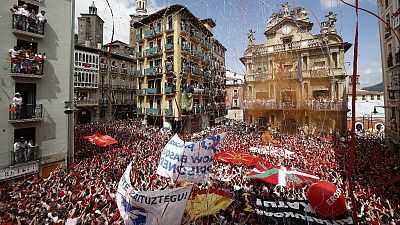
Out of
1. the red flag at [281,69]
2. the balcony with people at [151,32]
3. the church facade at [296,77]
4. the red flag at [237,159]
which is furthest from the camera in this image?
the balcony with people at [151,32]

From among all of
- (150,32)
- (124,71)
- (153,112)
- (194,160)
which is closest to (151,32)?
(150,32)

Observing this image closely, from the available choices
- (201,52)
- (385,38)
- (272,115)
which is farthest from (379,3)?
(201,52)

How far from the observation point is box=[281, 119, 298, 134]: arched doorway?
30.5 m

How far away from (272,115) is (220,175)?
2108 cm

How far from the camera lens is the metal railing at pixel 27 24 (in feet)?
42.7

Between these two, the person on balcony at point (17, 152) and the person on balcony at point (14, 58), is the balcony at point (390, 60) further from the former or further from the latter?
the person on balcony at point (17, 152)

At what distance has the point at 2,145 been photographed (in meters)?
12.7

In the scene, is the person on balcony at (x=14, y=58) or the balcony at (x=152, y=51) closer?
the person on balcony at (x=14, y=58)

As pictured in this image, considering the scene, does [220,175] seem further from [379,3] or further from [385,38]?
[379,3]

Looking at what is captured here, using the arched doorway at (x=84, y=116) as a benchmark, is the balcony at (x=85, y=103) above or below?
above

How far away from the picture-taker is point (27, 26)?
44.1 feet

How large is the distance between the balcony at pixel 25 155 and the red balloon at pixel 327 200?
1563 cm

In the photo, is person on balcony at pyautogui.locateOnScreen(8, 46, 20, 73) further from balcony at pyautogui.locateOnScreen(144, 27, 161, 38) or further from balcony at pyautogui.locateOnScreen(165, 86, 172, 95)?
balcony at pyautogui.locateOnScreen(144, 27, 161, 38)

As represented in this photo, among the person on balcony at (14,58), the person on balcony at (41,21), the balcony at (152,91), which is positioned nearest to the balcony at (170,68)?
the balcony at (152,91)
